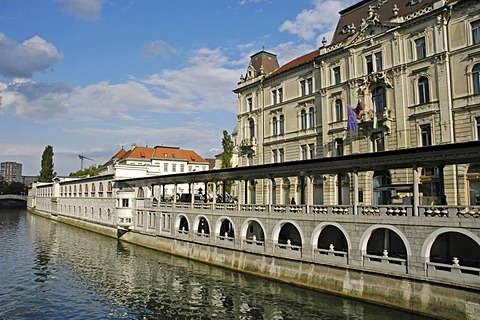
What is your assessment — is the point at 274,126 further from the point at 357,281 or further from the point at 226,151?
the point at 357,281

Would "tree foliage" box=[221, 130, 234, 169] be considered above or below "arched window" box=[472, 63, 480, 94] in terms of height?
below

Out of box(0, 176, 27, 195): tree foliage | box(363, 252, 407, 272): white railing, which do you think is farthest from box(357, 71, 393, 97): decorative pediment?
box(0, 176, 27, 195): tree foliage

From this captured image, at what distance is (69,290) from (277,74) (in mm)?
35091

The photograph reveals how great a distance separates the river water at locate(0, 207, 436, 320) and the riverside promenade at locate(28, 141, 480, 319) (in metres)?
1.12

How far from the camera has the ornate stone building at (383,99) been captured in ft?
102

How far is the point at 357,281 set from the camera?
2198 cm

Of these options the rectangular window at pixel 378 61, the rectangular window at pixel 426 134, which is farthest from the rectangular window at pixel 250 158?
the rectangular window at pixel 426 134

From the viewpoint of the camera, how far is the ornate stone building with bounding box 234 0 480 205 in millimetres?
30953

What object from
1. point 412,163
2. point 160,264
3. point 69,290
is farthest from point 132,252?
point 412,163

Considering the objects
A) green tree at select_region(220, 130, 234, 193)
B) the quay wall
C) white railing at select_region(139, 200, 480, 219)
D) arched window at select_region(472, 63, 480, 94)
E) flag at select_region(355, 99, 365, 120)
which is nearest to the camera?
the quay wall

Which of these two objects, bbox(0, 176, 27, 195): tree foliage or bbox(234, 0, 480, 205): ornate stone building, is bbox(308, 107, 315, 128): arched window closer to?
bbox(234, 0, 480, 205): ornate stone building

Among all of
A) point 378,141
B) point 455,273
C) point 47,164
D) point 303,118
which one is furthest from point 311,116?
point 47,164

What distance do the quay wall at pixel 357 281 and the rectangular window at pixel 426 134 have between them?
54.0 feet

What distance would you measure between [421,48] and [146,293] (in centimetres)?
2981
